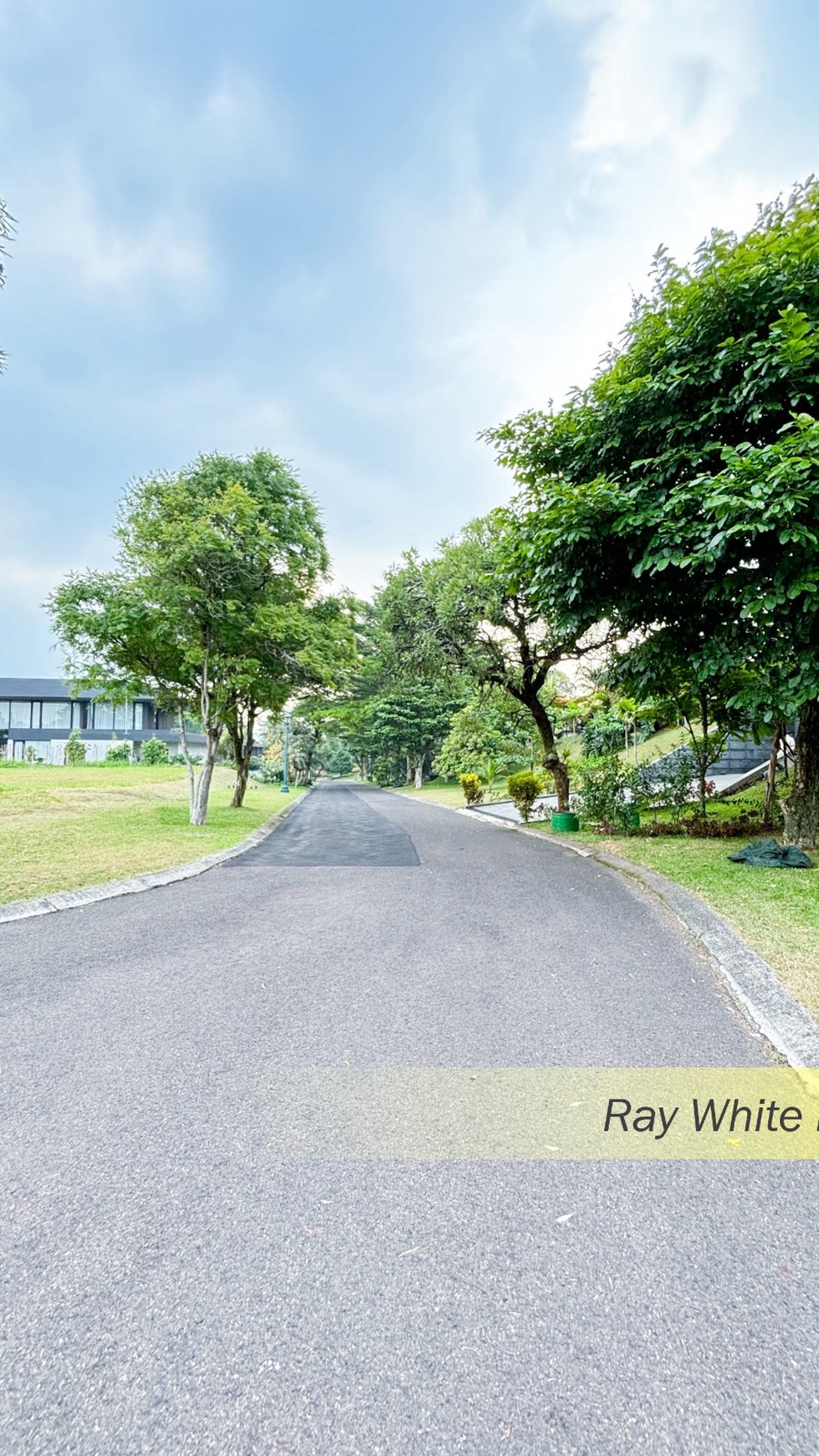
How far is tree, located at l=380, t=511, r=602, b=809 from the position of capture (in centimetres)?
1229

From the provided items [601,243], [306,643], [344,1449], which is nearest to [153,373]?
[306,643]

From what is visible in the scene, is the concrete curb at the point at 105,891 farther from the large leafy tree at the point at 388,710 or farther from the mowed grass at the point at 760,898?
the large leafy tree at the point at 388,710

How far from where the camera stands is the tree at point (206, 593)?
1145 centimetres

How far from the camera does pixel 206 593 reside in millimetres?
11945

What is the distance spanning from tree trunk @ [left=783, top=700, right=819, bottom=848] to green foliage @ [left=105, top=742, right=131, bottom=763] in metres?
35.4

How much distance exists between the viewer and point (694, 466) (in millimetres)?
6762

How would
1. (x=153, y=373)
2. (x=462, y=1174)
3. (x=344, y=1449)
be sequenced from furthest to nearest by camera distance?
(x=153, y=373) < (x=462, y=1174) < (x=344, y=1449)

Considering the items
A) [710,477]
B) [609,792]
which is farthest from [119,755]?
[710,477]

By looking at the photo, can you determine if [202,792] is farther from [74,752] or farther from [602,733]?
[74,752]

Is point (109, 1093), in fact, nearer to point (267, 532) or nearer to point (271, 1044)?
point (271, 1044)

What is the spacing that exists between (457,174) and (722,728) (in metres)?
11.7

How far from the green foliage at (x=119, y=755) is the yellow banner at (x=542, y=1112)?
37576 millimetres

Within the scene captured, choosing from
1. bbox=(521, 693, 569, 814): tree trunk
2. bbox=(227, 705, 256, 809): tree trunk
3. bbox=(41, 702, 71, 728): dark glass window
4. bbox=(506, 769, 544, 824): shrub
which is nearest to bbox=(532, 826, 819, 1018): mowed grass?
bbox=(521, 693, 569, 814): tree trunk

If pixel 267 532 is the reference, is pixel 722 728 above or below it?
below
